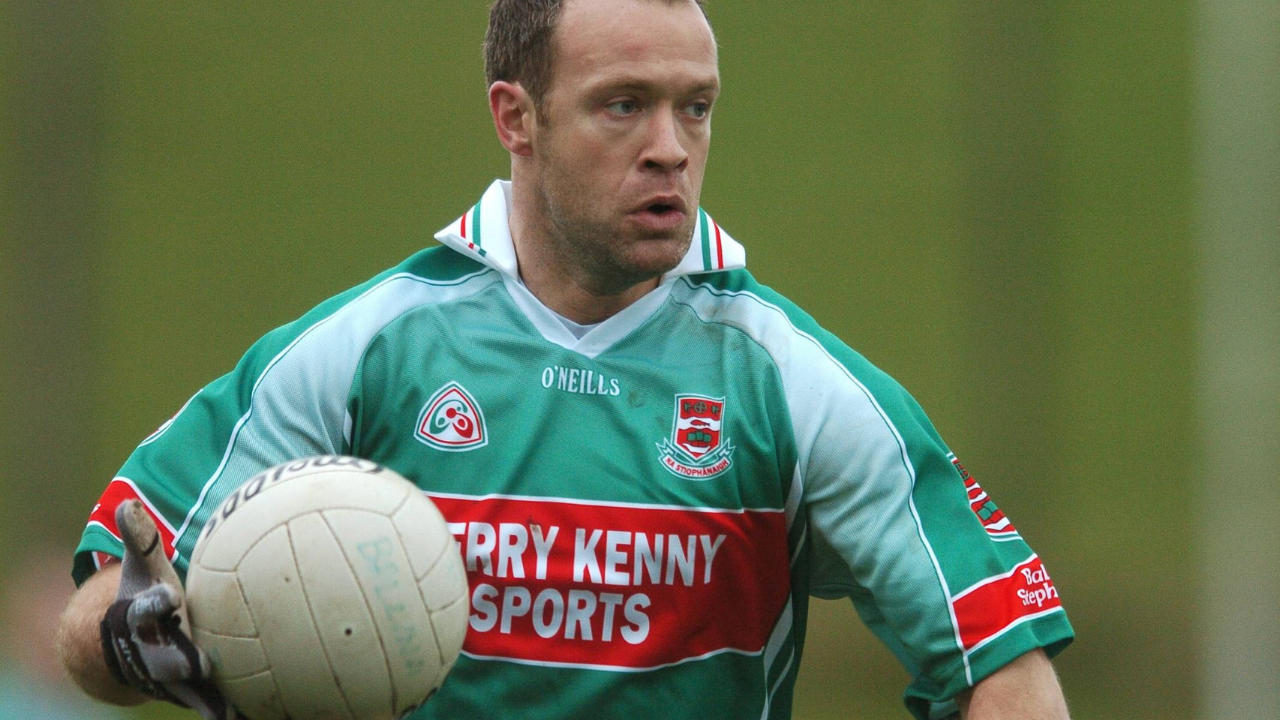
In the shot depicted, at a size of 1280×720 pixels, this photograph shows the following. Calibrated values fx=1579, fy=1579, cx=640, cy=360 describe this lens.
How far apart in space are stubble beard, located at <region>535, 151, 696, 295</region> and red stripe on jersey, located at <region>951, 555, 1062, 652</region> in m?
0.93

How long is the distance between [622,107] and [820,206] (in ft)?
22.8

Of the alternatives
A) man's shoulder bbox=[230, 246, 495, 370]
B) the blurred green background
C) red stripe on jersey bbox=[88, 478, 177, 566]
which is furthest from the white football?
the blurred green background

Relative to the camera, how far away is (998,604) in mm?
3164

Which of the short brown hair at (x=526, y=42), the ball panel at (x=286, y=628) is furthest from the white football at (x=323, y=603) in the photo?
the short brown hair at (x=526, y=42)

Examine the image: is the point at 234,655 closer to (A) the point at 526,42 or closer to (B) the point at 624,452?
(B) the point at 624,452

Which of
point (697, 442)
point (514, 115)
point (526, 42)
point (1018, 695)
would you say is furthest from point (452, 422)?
point (1018, 695)

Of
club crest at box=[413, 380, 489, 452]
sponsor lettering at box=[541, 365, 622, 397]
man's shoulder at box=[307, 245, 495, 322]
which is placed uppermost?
man's shoulder at box=[307, 245, 495, 322]

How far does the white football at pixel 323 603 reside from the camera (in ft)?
8.59

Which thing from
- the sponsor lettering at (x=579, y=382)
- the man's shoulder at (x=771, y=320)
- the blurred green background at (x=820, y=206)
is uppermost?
the man's shoulder at (x=771, y=320)

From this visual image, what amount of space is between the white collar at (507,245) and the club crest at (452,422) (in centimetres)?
32

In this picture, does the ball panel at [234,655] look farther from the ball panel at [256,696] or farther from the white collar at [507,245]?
the white collar at [507,245]

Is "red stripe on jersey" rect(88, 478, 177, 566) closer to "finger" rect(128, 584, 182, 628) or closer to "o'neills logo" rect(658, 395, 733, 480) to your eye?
"finger" rect(128, 584, 182, 628)

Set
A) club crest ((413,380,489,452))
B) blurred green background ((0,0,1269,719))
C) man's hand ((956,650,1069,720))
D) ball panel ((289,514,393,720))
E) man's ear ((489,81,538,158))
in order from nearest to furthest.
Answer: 1. ball panel ((289,514,393,720))
2. man's hand ((956,650,1069,720))
3. club crest ((413,380,489,452))
4. man's ear ((489,81,538,158))
5. blurred green background ((0,0,1269,719))

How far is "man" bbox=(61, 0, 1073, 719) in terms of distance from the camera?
3248 millimetres
